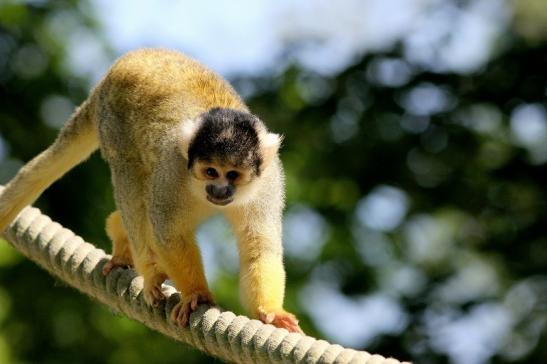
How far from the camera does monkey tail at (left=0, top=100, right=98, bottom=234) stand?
22.6 ft

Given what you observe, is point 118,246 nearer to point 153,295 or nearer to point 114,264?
point 114,264

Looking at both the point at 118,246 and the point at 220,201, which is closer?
the point at 220,201

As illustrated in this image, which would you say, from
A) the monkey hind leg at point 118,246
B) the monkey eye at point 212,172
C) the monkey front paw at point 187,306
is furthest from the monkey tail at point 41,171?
the monkey front paw at point 187,306

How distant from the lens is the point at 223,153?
6.03 m

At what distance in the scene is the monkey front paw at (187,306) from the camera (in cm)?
574

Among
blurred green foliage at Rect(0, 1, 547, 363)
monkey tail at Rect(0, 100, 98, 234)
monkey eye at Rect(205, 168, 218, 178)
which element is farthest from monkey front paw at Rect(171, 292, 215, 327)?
blurred green foliage at Rect(0, 1, 547, 363)

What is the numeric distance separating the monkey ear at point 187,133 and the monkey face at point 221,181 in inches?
5.0

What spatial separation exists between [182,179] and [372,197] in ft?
25.4

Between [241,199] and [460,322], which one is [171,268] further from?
[460,322]

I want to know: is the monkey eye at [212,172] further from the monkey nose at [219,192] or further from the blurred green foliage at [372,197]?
the blurred green foliage at [372,197]

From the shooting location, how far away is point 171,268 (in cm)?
597

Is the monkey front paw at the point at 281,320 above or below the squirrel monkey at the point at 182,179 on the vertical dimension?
below

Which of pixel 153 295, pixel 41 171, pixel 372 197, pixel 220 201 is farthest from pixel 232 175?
pixel 372 197

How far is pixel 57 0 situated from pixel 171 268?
9.20 metres
